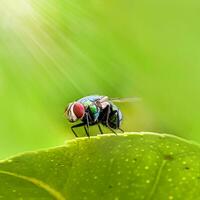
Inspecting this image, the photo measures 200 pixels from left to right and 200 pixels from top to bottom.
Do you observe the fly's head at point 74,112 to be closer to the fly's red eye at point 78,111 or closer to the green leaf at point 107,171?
the fly's red eye at point 78,111

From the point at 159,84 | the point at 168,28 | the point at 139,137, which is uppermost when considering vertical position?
the point at 139,137

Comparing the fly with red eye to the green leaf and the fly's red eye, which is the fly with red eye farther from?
the green leaf

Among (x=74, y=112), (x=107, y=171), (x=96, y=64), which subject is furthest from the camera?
(x=96, y=64)

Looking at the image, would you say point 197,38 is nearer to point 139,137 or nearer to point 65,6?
point 65,6

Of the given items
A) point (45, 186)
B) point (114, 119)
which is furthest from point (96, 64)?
point (45, 186)

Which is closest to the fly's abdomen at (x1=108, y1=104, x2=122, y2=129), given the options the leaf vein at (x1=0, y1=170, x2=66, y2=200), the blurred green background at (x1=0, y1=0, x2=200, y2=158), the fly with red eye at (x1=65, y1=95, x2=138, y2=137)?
the fly with red eye at (x1=65, y1=95, x2=138, y2=137)

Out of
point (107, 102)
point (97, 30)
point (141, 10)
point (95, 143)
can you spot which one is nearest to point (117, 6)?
point (141, 10)

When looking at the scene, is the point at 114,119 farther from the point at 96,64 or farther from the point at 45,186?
the point at 45,186
